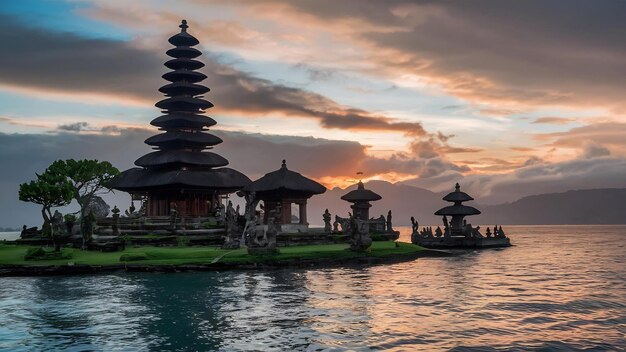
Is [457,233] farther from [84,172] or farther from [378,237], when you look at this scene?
[84,172]

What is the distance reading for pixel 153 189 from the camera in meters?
63.3

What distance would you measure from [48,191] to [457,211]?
48.5m

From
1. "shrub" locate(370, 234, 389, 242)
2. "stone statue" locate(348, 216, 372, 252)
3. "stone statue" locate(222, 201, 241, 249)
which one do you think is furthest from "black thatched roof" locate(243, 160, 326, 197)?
"stone statue" locate(348, 216, 372, 252)

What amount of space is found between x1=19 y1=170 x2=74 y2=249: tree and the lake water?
14.0 metres

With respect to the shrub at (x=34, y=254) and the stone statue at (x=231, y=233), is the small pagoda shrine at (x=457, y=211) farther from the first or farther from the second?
the shrub at (x=34, y=254)

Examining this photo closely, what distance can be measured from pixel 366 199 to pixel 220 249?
32.6 meters

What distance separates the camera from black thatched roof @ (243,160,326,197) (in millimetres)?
57031

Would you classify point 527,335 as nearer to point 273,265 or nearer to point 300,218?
point 273,265

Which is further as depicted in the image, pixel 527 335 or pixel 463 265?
pixel 463 265

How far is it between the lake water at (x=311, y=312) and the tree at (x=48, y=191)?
14.0 meters

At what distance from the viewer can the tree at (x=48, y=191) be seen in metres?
47.8

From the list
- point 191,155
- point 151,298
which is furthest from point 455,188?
point 151,298

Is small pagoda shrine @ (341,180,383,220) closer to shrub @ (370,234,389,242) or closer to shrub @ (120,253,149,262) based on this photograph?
shrub @ (370,234,389,242)

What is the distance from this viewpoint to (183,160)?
2532 inches
